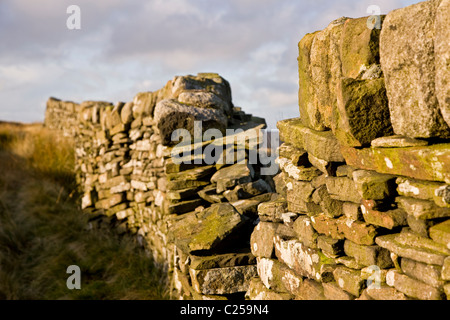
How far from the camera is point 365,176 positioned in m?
2.12

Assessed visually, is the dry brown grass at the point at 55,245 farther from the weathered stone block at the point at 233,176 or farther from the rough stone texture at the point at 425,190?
the rough stone texture at the point at 425,190

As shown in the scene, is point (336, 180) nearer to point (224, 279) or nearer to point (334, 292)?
point (334, 292)

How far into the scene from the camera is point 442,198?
1.77 m

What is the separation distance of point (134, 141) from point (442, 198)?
227 inches

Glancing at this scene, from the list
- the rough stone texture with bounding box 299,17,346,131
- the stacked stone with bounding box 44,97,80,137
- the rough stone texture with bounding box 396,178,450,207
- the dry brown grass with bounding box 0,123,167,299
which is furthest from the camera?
the stacked stone with bounding box 44,97,80,137

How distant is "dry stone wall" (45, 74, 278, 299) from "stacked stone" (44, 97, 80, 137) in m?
4.73

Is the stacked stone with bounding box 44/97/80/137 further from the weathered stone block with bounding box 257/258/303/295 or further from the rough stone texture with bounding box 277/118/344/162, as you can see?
the rough stone texture with bounding box 277/118/344/162

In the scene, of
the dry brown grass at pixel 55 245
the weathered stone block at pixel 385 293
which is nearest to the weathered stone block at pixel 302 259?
the weathered stone block at pixel 385 293

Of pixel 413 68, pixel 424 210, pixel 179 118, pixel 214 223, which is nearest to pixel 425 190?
pixel 424 210

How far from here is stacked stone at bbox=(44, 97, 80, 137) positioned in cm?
1257

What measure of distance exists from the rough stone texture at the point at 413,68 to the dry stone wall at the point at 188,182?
6.20 feet

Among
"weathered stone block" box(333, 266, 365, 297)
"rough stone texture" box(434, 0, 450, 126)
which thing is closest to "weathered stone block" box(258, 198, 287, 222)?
"weathered stone block" box(333, 266, 365, 297)

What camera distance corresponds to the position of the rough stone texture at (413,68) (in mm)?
1773
